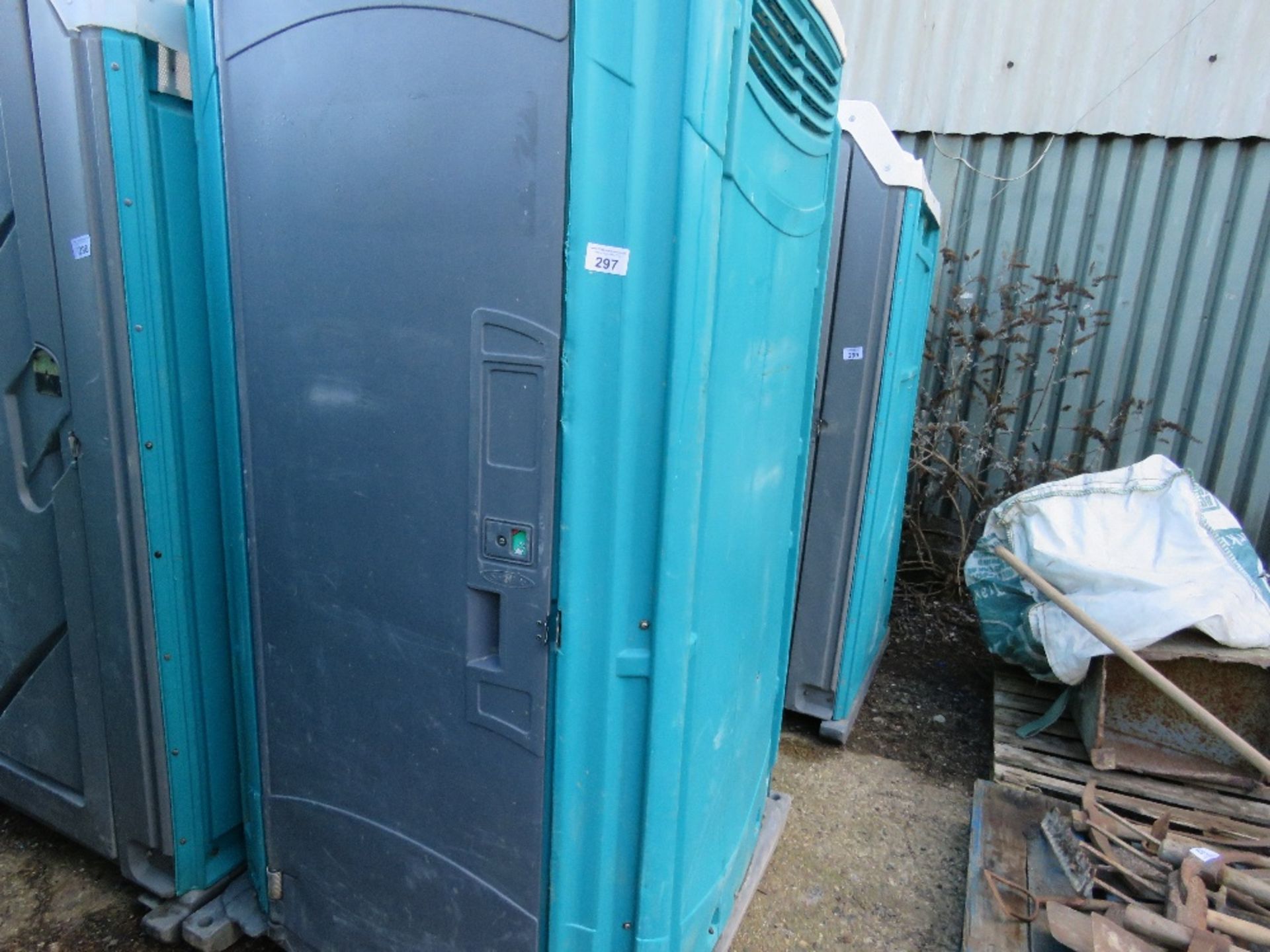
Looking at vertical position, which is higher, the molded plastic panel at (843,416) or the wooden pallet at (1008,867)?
the molded plastic panel at (843,416)

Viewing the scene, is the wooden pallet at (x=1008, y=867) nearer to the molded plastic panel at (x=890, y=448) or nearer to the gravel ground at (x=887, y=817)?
the gravel ground at (x=887, y=817)

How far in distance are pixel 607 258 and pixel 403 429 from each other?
0.47 meters

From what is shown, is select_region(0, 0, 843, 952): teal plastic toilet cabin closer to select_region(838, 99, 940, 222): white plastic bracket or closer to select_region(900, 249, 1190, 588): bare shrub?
select_region(838, 99, 940, 222): white plastic bracket

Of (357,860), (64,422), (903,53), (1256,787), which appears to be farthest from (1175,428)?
(64,422)

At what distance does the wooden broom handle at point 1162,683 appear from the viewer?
2.33m

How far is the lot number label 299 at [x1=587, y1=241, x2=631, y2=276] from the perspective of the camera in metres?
1.13

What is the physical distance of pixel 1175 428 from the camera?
12.8 ft

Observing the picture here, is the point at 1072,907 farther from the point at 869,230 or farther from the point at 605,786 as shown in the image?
the point at 869,230

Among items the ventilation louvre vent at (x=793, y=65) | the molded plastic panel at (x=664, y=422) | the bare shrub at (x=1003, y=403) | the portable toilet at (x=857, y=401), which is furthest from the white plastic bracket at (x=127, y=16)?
the bare shrub at (x=1003, y=403)

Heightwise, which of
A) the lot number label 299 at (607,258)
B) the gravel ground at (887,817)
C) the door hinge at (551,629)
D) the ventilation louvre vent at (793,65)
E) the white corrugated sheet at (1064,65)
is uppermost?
the white corrugated sheet at (1064,65)

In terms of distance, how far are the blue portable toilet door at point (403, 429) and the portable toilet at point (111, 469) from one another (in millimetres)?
256

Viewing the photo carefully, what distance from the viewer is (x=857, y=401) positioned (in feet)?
8.64

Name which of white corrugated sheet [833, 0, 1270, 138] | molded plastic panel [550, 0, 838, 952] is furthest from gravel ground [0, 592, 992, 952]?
white corrugated sheet [833, 0, 1270, 138]

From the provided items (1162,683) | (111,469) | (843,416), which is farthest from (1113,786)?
(111,469)
